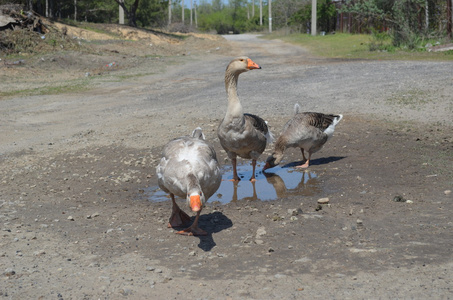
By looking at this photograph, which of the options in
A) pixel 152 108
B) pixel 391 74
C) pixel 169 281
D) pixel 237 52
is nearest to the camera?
pixel 169 281

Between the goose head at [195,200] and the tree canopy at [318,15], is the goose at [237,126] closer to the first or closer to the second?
the goose head at [195,200]

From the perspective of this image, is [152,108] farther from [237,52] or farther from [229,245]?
[237,52]

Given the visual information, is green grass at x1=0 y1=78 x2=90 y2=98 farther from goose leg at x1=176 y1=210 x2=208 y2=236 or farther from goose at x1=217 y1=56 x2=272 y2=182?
goose leg at x1=176 y1=210 x2=208 y2=236

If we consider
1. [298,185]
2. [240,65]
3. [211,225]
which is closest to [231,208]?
[211,225]

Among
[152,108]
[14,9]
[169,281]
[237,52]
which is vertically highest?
[14,9]

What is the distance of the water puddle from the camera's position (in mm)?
8008

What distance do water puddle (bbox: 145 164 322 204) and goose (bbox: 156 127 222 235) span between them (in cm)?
144

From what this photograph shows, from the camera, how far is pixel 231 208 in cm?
727

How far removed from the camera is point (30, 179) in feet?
28.6

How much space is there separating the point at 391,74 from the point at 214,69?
331 inches

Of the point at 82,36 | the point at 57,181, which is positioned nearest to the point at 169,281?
the point at 57,181

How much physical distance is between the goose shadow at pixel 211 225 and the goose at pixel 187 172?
0.15 m

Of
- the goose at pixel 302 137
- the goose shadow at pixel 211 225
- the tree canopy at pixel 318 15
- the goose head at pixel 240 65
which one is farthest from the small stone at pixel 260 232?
the tree canopy at pixel 318 15

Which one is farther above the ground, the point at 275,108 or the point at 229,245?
the point at 275,108
